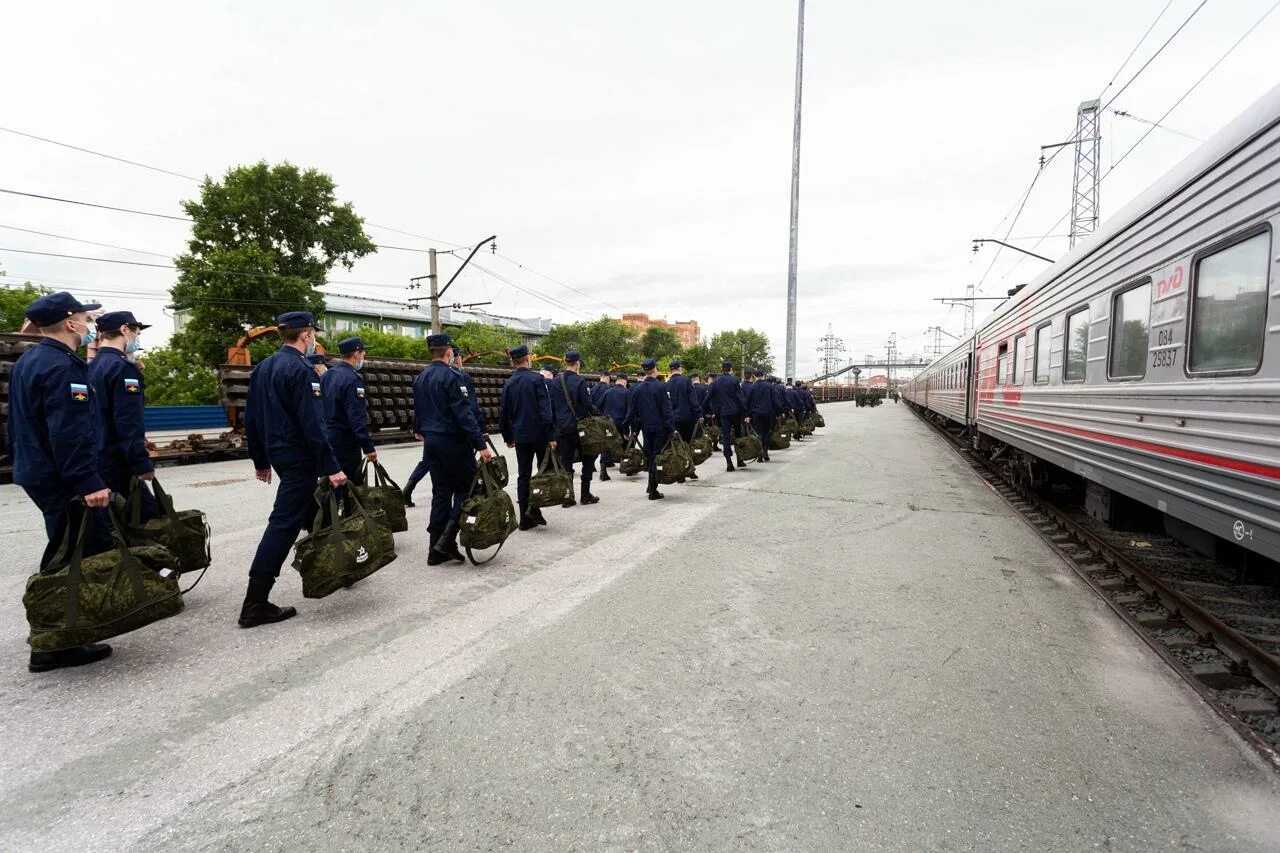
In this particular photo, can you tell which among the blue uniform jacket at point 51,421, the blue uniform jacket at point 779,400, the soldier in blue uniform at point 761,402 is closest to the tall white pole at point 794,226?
the blue uniform jacket at point 779,400

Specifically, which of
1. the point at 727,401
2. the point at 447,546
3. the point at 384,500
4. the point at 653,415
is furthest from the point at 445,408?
the point at 727,401

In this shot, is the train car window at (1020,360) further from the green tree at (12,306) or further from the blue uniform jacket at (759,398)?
the green tree at (12,306)

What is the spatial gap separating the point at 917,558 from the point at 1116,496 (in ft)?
6.25

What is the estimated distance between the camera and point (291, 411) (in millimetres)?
4262

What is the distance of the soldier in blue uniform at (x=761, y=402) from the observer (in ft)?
44.1

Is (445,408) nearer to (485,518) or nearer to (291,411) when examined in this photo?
(485,518)

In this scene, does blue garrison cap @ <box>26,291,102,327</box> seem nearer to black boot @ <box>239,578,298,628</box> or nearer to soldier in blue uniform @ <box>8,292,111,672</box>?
soldier in blue uniform @ <box>8,292,111,672</box>

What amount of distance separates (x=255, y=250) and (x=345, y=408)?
2856 centimetres

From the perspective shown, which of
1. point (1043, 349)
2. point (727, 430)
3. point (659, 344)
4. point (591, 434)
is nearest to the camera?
point (1043, 349)

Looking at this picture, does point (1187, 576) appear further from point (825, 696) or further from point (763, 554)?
point (825, 696)

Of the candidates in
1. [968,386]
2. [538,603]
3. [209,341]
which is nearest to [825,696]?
[538,603]

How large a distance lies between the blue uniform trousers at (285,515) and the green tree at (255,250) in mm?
29476

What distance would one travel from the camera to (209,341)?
28875 millimetres

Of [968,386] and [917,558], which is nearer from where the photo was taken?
[917,558]
